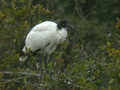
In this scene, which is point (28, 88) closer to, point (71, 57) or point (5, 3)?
point (71, 57)

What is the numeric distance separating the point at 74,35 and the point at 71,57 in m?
0.85

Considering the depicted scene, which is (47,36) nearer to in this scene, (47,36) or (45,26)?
(47,36)

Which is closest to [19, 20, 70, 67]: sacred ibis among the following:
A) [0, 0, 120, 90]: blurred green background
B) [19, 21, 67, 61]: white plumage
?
[19, 21, 67, 61]: white plumage

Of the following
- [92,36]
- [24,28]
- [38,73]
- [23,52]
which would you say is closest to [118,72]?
[38,73]

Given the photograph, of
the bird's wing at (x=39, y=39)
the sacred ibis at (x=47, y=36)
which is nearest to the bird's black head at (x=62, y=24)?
the sacred ibis at (x=47, y=36)

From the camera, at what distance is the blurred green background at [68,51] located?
353cm

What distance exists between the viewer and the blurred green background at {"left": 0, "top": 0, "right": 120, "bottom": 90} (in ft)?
11.6

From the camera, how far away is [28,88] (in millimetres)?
3637

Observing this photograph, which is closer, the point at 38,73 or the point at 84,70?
the point at 84,70

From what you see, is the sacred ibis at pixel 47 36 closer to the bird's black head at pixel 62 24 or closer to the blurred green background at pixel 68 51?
the bird's black head at pixel 62 24

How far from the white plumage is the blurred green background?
0.44 feet

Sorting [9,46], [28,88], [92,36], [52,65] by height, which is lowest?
[28,88]

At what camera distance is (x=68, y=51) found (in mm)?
4844

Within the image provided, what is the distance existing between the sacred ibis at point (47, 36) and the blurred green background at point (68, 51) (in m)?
0.13
